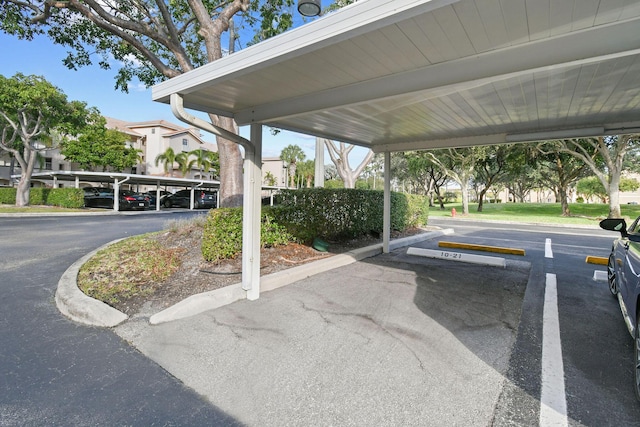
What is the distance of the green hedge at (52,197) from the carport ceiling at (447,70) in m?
20.6

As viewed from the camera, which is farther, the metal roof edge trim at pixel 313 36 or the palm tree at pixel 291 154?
the palm tree at pixel 291 154

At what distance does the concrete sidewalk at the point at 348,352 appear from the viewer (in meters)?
2.21

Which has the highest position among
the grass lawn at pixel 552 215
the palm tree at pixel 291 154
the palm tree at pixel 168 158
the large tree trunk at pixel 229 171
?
the palm tree at pixel 291 154

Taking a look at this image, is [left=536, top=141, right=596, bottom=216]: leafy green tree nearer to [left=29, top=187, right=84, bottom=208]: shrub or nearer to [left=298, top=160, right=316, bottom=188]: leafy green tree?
[left=29, top=187, right=84, bottom=208]: shrub

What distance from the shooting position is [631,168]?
1003 inches

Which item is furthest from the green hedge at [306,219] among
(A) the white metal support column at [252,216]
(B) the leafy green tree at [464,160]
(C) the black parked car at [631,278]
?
(B) the leafy green tree at [464,160]

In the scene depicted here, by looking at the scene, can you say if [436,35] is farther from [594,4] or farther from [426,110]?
[426,110]

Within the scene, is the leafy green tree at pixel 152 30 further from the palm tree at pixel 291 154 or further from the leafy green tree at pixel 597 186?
the leafy green tree at pixel 597 186

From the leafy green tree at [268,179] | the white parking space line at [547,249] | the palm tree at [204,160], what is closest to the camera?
the white parking space line at [547,249]

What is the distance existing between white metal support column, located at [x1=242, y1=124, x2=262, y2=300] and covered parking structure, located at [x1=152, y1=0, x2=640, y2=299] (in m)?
0.01

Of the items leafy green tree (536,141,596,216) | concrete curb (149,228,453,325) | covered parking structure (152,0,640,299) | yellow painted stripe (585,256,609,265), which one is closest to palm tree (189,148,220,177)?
leafy green tree (536,141,596,216)

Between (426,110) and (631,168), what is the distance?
31476 mm

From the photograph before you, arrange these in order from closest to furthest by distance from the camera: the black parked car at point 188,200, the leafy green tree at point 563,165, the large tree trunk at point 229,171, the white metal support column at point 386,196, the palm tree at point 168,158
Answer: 1. the large tree trunk at point 229,171
2. the white metal support column at point 386,196
3. the leafy green tree at point 563,165
4. the black parked car at point 188,200
5. the palm tree at point 168,158

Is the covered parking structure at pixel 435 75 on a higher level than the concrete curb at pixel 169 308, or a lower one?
higher
